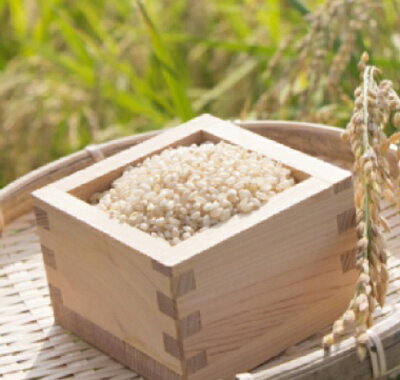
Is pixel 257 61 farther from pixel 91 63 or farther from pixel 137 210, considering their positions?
pixel 137 210

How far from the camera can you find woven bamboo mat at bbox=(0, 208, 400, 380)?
123 centimetres

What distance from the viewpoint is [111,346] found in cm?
124

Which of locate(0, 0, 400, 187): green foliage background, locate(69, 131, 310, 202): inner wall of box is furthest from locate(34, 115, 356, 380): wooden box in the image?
locate(0, 0, 400, 187): green foliage background

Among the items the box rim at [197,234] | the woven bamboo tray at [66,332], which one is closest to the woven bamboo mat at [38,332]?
the woven bamboo tray at [66,332]

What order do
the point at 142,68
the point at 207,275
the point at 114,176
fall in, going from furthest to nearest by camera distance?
the point at 142,68
the point at 114,176
the point at 207,275

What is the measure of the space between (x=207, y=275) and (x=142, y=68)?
1245 mm

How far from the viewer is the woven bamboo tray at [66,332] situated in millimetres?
1081

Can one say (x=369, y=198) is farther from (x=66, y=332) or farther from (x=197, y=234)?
(x=66, y=332)

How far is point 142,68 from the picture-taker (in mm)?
2283

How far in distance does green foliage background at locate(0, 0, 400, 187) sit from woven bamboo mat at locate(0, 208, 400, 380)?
396 millimetres

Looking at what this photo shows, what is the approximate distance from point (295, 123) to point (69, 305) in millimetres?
500

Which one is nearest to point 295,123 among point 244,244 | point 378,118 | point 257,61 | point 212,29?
point 378,118

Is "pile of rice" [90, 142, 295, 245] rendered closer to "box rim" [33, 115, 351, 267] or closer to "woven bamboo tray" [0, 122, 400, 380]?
"box rim" [33, 115, 351, 267]

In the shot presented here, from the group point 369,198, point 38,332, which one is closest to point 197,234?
point 369,198
